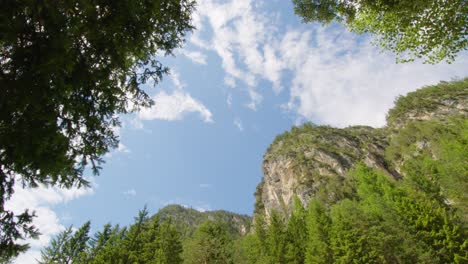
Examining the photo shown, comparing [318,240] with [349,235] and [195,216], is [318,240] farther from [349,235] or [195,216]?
[195,216]

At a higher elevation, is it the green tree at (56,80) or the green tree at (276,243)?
the green tree at (276,243)

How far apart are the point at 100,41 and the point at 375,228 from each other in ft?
104

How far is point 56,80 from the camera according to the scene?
14.5 feet

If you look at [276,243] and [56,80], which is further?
[276,243]

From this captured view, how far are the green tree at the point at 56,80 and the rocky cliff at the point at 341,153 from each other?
72810 mm

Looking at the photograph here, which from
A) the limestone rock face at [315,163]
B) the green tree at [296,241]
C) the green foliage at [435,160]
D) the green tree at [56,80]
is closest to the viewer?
the green tree at [56,80]

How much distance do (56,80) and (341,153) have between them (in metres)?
94.9

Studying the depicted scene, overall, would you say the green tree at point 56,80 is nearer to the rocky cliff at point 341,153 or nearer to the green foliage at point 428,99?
the rocky cliff at point 341,153

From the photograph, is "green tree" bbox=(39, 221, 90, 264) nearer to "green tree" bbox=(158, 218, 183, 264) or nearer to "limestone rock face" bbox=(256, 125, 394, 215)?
"green tree" bbox=(158, 218, 183, 264)

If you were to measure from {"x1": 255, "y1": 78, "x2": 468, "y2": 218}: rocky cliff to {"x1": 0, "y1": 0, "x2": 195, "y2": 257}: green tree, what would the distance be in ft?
239

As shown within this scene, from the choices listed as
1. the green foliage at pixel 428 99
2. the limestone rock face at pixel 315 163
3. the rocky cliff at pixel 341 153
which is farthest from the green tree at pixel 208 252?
the green foliage at pixel 428 99

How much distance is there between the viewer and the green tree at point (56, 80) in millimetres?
4176

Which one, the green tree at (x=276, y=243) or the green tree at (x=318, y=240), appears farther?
the green tree at (x=276, y=243)

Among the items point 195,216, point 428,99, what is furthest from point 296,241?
point 195,216
